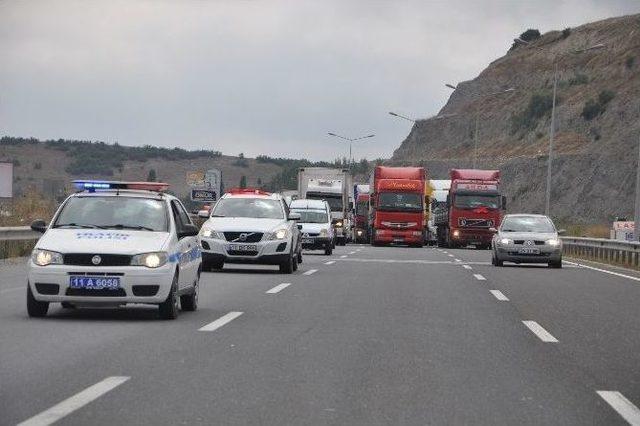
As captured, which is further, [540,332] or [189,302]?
[189,302]

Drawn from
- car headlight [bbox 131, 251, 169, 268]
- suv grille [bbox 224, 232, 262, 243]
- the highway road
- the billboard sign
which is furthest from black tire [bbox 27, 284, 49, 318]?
the billboard sign

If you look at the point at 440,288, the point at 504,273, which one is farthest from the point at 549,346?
the point at 504,273

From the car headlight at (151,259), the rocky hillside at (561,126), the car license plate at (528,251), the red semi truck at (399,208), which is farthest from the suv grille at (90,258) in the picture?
the rocky hillside at (561,126)

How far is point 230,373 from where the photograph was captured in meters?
9.52

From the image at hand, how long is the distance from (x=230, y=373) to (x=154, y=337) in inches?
106

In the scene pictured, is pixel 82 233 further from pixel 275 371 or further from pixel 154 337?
pixel 275 371

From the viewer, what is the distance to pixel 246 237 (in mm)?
24219

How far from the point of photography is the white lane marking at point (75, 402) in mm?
7281

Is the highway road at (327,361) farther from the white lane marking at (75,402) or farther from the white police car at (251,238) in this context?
the white police car at (251,238)

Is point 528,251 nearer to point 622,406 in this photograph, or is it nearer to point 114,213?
point 114,213

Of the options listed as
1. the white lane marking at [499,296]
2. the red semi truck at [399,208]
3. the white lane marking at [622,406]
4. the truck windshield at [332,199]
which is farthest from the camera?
the truck windshield at [332,199]

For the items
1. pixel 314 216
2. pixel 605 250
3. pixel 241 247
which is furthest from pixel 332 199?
pixel 241 247

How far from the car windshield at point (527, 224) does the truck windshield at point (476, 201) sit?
66.1ft

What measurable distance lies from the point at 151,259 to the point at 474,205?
4108 centimetres
